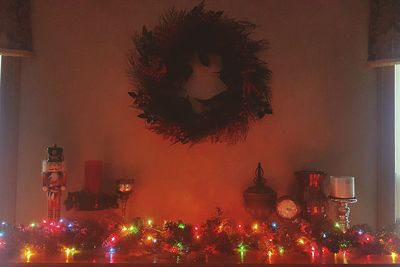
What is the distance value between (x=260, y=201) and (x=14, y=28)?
1.57 meters

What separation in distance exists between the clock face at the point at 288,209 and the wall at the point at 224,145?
0.72 feet

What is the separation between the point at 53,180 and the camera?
5.82 feet

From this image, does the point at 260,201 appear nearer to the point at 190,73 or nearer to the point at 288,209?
the point at 288,209

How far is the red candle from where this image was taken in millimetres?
1827

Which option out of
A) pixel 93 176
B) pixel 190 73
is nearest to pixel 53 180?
pixel 93 176

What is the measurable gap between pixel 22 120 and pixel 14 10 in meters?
0.59

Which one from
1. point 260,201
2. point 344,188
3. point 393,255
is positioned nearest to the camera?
A: point 393,255

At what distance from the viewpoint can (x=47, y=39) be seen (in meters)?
2.03

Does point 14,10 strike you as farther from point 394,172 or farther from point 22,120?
point 394,172

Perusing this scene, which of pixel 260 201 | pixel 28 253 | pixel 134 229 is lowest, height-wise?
pixel 28 253

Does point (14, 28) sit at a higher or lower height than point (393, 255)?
higher

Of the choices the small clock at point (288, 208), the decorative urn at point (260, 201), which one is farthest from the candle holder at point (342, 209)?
the decorative urn at point (260, 201)

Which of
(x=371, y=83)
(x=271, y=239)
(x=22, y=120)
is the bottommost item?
(x=271, y=239)

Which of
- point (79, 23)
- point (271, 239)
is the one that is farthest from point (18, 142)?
point (271, 239)
